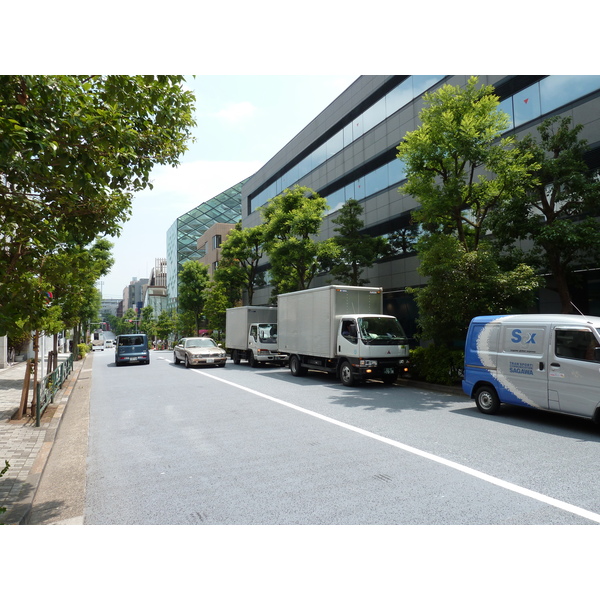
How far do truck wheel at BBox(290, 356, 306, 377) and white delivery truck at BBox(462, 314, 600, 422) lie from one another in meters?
8.64

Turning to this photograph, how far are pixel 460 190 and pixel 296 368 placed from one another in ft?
28.6

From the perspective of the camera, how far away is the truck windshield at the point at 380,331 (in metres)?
14.2

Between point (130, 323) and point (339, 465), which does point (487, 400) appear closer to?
point (339, 465)

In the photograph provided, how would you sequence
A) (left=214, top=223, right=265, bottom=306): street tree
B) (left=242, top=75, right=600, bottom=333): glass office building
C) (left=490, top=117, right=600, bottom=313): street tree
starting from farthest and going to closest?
(left=214, top=223, right=265, bottom=306): street tree
(left=242, top=75, right=600, bottom=333): glass office building
(left=490, top=117, right=600, bottom=313): street tree

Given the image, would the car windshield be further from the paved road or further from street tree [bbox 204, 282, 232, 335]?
street tree [bbox 204, 282, 232, 335]

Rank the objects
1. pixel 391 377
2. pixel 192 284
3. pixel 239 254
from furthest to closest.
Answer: pixel 192 284
pixel 239 254
pixel 391 377

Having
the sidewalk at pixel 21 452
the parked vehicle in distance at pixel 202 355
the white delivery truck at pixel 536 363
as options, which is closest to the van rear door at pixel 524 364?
the white delivery truck at pixel 536 363

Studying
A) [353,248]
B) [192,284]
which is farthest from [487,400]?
[192,284]

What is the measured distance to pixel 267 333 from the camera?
75.3 ft

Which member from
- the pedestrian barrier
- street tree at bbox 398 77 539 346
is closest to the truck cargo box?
street tree at bbox 398 77 539 346

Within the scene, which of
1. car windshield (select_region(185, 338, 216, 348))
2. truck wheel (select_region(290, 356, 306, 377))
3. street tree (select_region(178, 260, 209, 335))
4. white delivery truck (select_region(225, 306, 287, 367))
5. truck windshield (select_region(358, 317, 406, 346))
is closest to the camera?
truck windshield (select_region(358, 317, 406, 346))

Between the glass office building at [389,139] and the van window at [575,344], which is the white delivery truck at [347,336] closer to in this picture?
the glass office building at [389,139]

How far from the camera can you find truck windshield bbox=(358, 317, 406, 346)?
46.5 feet
